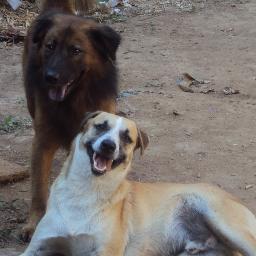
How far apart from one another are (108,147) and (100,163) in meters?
0.17

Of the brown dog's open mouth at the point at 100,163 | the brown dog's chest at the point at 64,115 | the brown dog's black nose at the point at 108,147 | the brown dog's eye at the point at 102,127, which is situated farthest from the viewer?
the brown dog's chest at the point at 64,115

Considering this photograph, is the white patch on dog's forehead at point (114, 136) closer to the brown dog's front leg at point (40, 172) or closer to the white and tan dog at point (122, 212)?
the white and tan dog at point (122, 212)

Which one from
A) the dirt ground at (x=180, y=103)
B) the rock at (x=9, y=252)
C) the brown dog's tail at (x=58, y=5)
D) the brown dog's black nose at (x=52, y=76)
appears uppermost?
the brown dog's tail at (x=58, y=5)

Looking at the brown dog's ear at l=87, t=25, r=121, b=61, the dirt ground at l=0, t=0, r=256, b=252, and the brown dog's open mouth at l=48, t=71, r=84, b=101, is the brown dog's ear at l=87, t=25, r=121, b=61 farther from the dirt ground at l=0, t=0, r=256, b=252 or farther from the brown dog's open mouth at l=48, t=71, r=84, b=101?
the dirt ground at l=0, t=0, r=256, b=252

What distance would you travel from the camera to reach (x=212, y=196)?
16.3ft

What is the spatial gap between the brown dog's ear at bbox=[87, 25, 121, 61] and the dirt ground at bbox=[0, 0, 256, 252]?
1437mm

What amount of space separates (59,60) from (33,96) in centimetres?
69

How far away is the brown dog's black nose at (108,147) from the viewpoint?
174 inches

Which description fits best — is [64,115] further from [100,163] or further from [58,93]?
[100,163]

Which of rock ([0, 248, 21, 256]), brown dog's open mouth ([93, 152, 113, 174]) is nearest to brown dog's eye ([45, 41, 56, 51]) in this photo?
brown dog's open mouth ([93, 152, 113, 174])

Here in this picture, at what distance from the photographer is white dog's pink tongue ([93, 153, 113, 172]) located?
14.9 ft

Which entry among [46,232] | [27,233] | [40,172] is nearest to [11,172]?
[40,172]

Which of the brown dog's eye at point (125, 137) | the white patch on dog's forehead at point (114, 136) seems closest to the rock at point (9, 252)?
the white patch on dog's forehead at point (114, 136)

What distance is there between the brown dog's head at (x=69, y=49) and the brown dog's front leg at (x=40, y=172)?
1.29 ft
